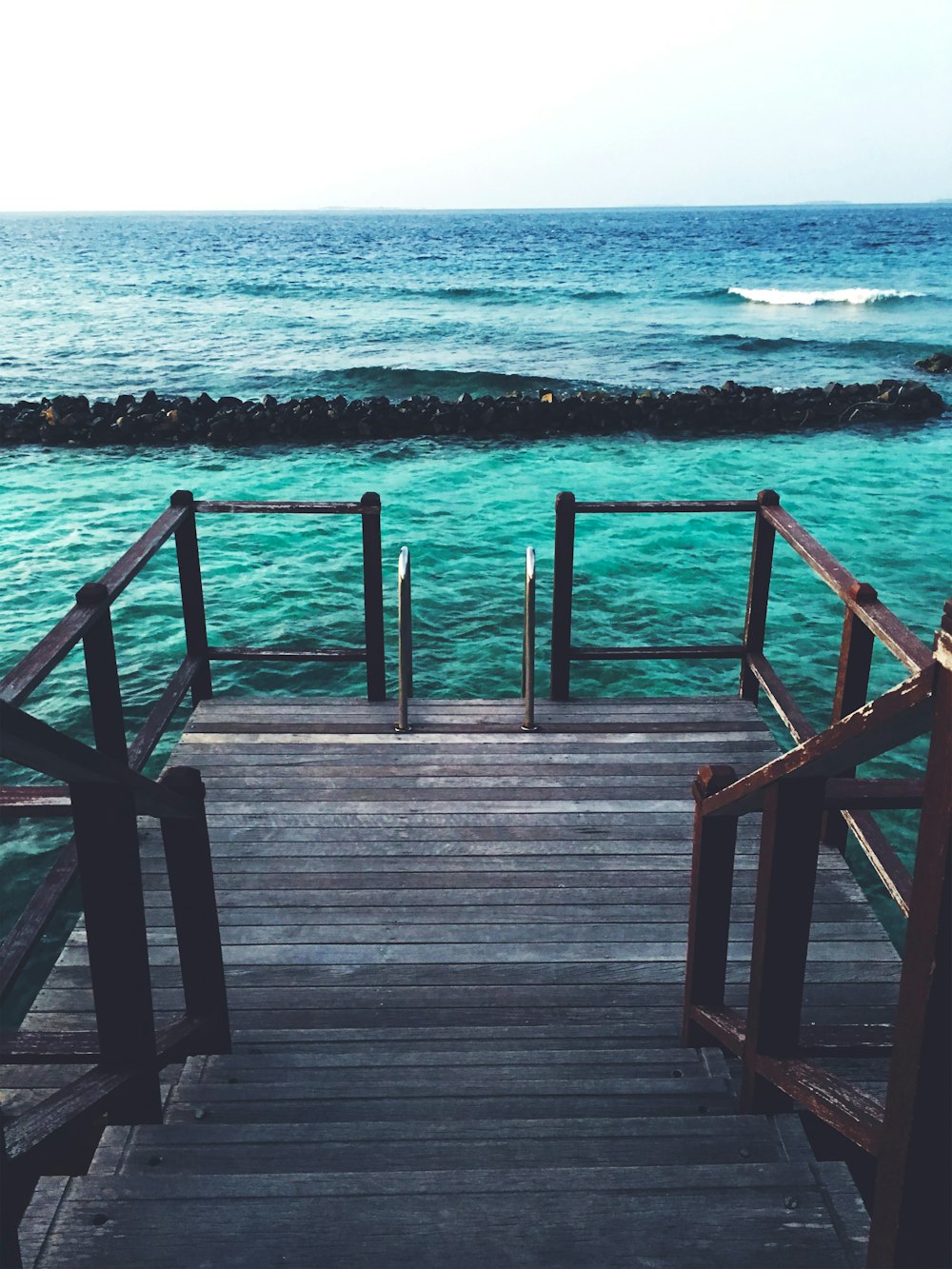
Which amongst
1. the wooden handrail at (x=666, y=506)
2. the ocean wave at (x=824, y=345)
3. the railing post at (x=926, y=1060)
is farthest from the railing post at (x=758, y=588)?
the ocean wave at (x=824, y=345)

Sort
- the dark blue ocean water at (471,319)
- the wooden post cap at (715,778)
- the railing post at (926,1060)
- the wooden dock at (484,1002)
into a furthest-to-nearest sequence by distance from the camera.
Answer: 1. the dark blue ocean water at (471,319)
2. the wooden post cap at (715,778)
3. the wooden dock at (484,1002)
4. the railing post at (926,1060)

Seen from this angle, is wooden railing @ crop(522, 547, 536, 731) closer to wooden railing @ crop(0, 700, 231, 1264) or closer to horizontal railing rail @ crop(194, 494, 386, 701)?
horizontal railing rail @ crop(194, 494, 386, 701)

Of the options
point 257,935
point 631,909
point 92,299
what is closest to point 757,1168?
point 631,909

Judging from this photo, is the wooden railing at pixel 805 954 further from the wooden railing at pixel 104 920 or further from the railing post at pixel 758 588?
the railing post at pixel 758 588

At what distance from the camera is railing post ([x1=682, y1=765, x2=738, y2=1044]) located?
2.90 meters

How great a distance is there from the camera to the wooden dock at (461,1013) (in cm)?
242

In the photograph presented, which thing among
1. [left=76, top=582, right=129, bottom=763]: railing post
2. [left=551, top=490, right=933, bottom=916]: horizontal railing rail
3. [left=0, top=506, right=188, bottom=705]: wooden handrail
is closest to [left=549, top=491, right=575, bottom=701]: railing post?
[left=551, top=490, right=933, bottom=916]: horizontal railing rail

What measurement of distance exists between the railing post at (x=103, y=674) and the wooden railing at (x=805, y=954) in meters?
2.38

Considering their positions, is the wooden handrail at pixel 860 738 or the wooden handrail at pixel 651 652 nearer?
the wooden handrail at pixel 860 738

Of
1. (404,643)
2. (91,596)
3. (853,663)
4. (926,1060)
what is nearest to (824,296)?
(404,643)

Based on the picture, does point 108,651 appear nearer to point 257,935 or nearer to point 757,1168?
point 257,935

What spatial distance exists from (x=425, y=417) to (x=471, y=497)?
519 cm

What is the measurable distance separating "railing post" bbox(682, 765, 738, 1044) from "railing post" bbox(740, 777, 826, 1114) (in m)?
0.42

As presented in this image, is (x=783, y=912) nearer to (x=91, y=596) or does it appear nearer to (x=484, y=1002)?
(x=484, y=1002)
